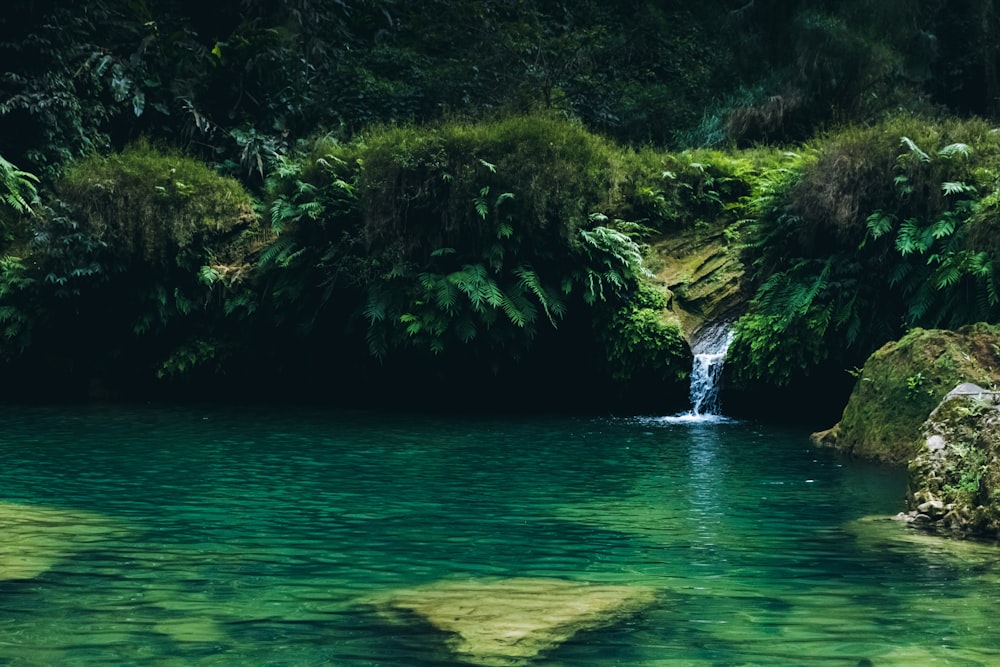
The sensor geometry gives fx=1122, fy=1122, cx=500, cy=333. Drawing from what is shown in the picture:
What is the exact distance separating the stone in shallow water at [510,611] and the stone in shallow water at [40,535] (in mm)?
2170

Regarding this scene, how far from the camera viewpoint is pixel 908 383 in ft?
35.3

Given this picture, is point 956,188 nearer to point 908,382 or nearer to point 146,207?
point 908,382

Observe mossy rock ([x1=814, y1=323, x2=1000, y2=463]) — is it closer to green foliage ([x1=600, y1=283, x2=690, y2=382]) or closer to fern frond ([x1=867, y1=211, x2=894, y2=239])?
fern frond ([x1=867, y1=211, x2=894, y2=239])

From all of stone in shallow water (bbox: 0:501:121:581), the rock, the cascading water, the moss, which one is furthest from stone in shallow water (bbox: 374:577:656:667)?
the cascading water

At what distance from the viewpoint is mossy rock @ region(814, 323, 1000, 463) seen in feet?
34.6

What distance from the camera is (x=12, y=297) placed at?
54.4 feet

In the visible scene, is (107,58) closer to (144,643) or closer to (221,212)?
(221,212)

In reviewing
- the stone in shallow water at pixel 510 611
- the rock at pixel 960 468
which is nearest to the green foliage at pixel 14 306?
the stone in shallow water at pixel 510 611

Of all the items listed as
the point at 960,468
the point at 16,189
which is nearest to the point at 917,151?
the point at 960,468

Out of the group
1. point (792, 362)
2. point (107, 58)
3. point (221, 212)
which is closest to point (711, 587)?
point (792, 362)

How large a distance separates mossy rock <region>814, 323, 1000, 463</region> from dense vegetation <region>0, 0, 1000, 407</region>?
154 cm

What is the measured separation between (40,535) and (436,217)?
8979mm

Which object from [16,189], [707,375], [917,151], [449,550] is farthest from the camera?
[16,189]

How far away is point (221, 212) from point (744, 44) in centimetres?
1194
